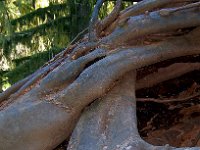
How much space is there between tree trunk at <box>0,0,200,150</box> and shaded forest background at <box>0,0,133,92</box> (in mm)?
4891

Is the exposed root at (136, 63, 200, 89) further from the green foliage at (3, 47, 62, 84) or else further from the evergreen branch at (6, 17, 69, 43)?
the evergreen branch at (6, 17, 69, 43)

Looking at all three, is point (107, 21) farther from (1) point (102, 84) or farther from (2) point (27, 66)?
(2) point (27, 66)

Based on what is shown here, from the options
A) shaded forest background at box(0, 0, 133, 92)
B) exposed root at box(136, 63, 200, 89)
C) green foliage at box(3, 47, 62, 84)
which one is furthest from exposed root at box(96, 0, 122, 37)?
green foliage at box(3, 47, 62, 84)

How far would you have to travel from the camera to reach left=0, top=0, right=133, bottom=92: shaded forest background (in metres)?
8.10

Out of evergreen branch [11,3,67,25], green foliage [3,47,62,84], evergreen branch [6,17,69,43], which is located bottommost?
green foliage [3,47,62,84]

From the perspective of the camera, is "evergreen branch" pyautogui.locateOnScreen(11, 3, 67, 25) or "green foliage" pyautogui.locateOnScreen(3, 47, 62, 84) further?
"evergreen branch" pyautogui.locateOnScreen(11, 3, 67, 25)

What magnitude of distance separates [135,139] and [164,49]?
75 centimetres

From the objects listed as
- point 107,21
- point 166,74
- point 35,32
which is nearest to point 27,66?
point 35,32

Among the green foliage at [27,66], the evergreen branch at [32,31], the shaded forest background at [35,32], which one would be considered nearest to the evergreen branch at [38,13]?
the shaded forest background at [35,32]

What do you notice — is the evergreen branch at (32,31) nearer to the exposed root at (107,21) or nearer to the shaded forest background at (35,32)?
the shaded forest background at (35,32)

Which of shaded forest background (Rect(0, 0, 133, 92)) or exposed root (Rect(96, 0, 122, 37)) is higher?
exposed root (Rect(96, 0, 122, 37))

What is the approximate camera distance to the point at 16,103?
7.50 ft

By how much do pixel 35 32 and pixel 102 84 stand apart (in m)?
6.66

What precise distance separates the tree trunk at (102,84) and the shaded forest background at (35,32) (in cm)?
489
